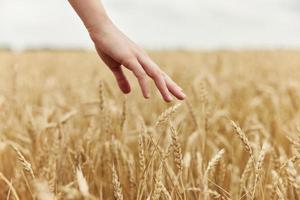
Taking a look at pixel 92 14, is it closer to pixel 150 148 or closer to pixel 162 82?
pixel 162 82

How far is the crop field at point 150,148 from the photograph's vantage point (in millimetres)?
1017

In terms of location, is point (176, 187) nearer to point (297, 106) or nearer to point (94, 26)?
point (94, 26)

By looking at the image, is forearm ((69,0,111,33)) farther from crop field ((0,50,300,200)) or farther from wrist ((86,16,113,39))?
crop field ((0,50,300,200))

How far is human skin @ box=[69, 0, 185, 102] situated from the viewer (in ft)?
3.60

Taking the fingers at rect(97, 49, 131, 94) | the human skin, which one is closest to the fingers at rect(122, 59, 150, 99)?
the human skin

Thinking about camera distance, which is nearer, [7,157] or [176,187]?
[176,187]

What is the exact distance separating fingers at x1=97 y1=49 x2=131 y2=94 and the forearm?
9 cm

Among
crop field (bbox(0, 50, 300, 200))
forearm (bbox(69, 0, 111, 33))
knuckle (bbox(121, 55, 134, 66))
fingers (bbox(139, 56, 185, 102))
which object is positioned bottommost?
crop field (bbox(0, 50, 300, 200))

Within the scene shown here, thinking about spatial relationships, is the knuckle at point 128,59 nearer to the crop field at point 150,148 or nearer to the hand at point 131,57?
the hand at point 131,57

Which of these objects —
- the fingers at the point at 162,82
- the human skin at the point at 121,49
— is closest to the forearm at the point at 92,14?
the human skin at the point at 121,49

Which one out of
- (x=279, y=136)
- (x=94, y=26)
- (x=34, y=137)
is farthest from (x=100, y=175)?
(x=279, y=136)

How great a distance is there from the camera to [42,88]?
149 inches

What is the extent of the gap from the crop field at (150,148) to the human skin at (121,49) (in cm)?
5

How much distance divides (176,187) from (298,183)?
0.22 metres
